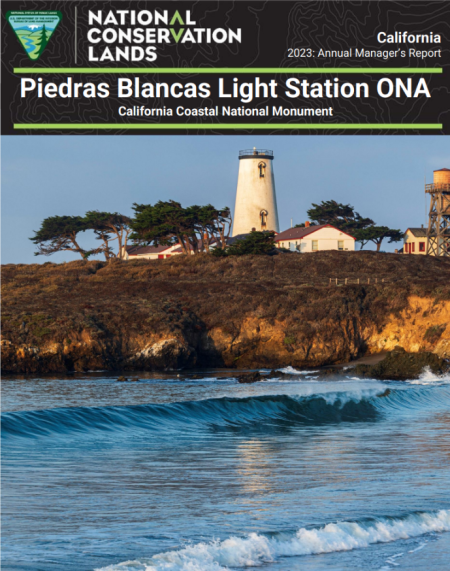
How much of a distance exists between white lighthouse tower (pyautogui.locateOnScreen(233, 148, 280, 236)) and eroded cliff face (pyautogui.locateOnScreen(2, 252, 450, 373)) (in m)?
26.6

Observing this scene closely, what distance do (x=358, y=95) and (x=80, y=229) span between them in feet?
246

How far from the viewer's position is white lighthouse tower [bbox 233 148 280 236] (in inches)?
3184

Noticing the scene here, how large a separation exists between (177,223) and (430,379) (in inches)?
1634

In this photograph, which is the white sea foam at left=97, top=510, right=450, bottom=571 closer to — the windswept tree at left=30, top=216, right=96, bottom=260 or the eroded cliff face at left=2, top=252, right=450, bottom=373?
the eroded cliff face at left=2, top=252, right=450, bottom=373

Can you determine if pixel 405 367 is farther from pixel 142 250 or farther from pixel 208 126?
pixel 142 250

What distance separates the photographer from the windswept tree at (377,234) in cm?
8775

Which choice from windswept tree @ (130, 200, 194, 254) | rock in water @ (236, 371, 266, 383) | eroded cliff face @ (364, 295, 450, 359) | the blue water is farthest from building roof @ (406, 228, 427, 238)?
the blue water

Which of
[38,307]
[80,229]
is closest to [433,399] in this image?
[38,307]

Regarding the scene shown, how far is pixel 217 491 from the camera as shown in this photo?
424 inches

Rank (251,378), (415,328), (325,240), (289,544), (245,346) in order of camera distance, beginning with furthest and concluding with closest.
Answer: (325,240), (415,328), (245,346), (251,378), (289,544)

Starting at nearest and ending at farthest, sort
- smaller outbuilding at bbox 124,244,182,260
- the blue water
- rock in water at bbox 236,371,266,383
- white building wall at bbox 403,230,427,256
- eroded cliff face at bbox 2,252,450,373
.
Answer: the blue water < rock in water at bbox 236,371,266,383 < eroded cliff face at bbox 2,252,450,373 < white building wall at bbox 403,230,427,256 < smaller outbuilding at bbox 124,244,182,260

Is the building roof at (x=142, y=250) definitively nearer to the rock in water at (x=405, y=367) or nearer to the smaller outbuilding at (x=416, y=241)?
the smaller outbuilding at (x=416, y=241)

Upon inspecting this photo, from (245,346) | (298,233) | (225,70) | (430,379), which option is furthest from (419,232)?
(225,70)

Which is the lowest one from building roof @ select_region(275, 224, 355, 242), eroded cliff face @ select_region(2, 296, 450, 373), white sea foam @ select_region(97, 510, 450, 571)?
white sea foam @ select_region(97, 510, 450, 571)
